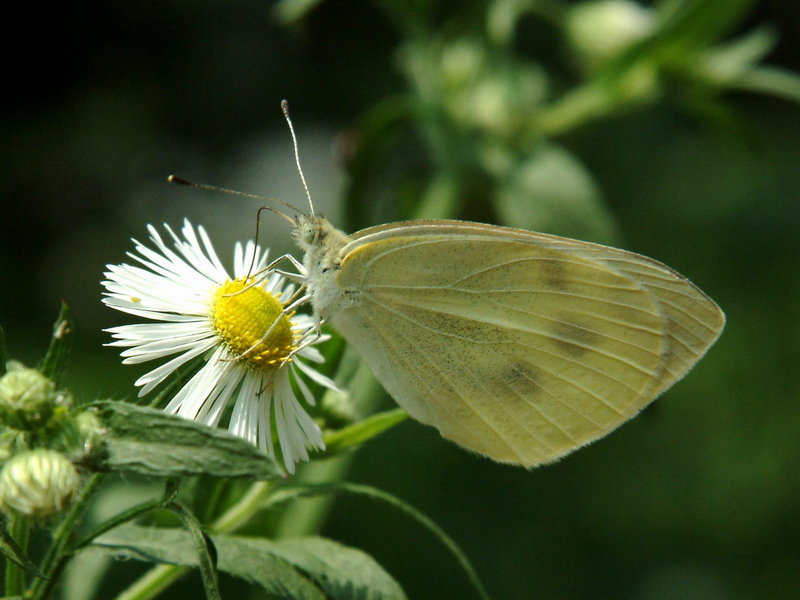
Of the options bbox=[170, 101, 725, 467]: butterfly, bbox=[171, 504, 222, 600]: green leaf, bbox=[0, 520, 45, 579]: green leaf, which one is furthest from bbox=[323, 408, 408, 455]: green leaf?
bbox=[0, 520, 45, 579]: green leaf

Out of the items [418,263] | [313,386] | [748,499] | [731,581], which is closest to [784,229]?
[748,499]

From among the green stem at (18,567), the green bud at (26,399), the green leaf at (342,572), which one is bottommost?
the green leaf at (342,572)

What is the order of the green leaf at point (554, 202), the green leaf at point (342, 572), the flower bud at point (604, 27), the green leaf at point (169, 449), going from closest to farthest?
the green leaf at point (169, 449) → the green leaf at point (342, 572) → the green leaf at point (554, 202) → the flower bud at point (604, 27)

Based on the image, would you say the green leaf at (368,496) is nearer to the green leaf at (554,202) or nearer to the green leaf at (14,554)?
the green leaf at (14,554)

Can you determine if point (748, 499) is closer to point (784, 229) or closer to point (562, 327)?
point (784, 229)

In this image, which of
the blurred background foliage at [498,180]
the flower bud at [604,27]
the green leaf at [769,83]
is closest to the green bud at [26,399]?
the blurred background foliage at [498,180]

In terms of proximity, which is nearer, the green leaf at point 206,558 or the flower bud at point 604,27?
the green leaf at point 206,558

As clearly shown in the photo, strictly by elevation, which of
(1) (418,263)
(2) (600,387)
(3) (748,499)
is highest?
(1) (418,263)

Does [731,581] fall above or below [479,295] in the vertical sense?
below
